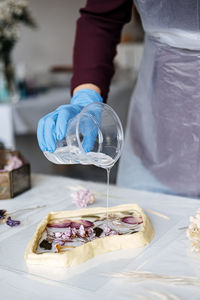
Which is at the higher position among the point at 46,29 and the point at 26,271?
Answer: the point at 46,29

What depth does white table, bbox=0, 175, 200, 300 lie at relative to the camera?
0.64 meters

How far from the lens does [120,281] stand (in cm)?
67

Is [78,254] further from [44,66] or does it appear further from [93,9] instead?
[44,66]

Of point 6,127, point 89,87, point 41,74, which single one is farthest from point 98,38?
point 41,74

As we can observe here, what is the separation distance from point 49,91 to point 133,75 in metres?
1.08

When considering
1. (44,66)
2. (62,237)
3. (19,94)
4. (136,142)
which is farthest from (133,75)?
(62,237)

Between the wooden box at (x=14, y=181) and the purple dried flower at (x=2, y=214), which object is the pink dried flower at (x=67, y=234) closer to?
the purple dried flower at (x=2, y=214)

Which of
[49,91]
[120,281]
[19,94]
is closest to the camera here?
[120,281]

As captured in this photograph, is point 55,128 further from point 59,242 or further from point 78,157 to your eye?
point 59,242

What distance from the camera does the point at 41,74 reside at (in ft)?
11.4

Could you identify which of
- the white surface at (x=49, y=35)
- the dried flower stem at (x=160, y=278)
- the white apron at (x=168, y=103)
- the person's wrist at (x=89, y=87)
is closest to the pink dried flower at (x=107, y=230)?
the dried flower stem at (x=160, y=278)

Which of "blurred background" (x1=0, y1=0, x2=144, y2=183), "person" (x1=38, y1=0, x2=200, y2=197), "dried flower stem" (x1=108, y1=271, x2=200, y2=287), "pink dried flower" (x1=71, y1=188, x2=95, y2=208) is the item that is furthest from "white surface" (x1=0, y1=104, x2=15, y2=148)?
"dried flower stem" (x1=108, y1=271, x2=200, y2=287)

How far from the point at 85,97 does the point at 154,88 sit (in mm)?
230

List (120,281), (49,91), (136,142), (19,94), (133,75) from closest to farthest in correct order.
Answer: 1. (120,281)
2. (136,142)
3. (19,94)
4. (49,91)
5. (133,75)
